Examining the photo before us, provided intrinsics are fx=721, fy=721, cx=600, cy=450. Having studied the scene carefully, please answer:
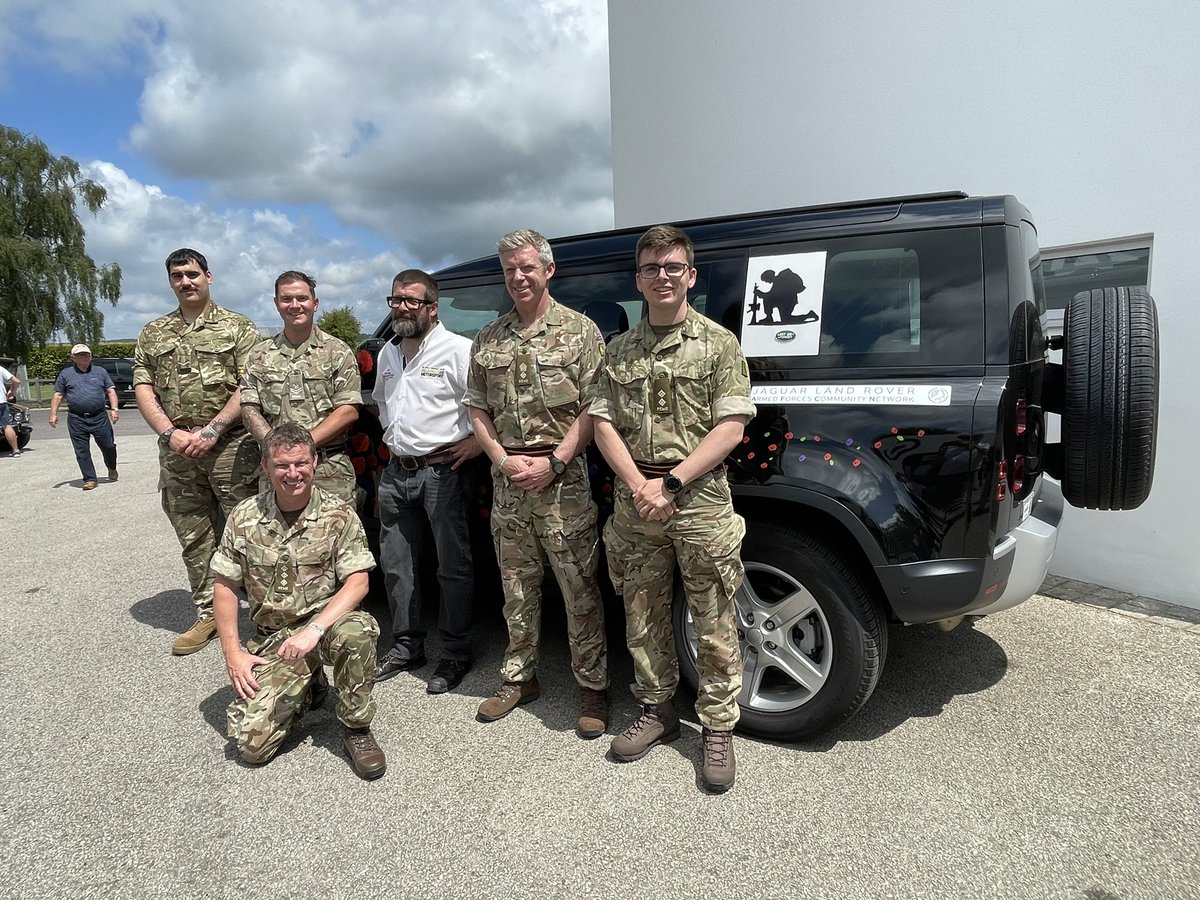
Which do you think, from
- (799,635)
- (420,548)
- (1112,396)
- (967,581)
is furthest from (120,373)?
(1112,396)

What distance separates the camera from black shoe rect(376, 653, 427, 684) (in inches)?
132

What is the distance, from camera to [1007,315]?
238 centimetres

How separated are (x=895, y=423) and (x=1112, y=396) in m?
0.75

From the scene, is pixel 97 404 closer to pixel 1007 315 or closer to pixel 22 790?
pixel 22 790

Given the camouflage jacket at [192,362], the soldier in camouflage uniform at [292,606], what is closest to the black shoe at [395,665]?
the soldier in camouflage uniform at [292,606]

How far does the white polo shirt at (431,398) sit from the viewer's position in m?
3.18

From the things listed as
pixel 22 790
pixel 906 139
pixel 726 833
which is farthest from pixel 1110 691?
pixel 22 790

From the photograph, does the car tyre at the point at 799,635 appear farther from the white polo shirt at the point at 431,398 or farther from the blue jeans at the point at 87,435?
the blue jeans at the point at 87,435

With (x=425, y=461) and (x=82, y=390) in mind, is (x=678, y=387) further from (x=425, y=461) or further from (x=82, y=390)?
(x=82, y=390)

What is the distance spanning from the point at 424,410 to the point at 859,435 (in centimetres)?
182

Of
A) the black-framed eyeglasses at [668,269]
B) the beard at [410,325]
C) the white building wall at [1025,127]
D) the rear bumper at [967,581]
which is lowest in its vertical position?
the rear bumper at [967,581]

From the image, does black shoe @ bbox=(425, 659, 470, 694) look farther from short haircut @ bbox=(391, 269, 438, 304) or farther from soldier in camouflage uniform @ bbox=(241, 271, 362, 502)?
short haircut @ bbox=(391, 269, 438, 304)

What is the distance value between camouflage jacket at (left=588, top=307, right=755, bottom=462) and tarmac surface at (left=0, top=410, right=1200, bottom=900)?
1.20 metres

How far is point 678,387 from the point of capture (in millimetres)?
2439
